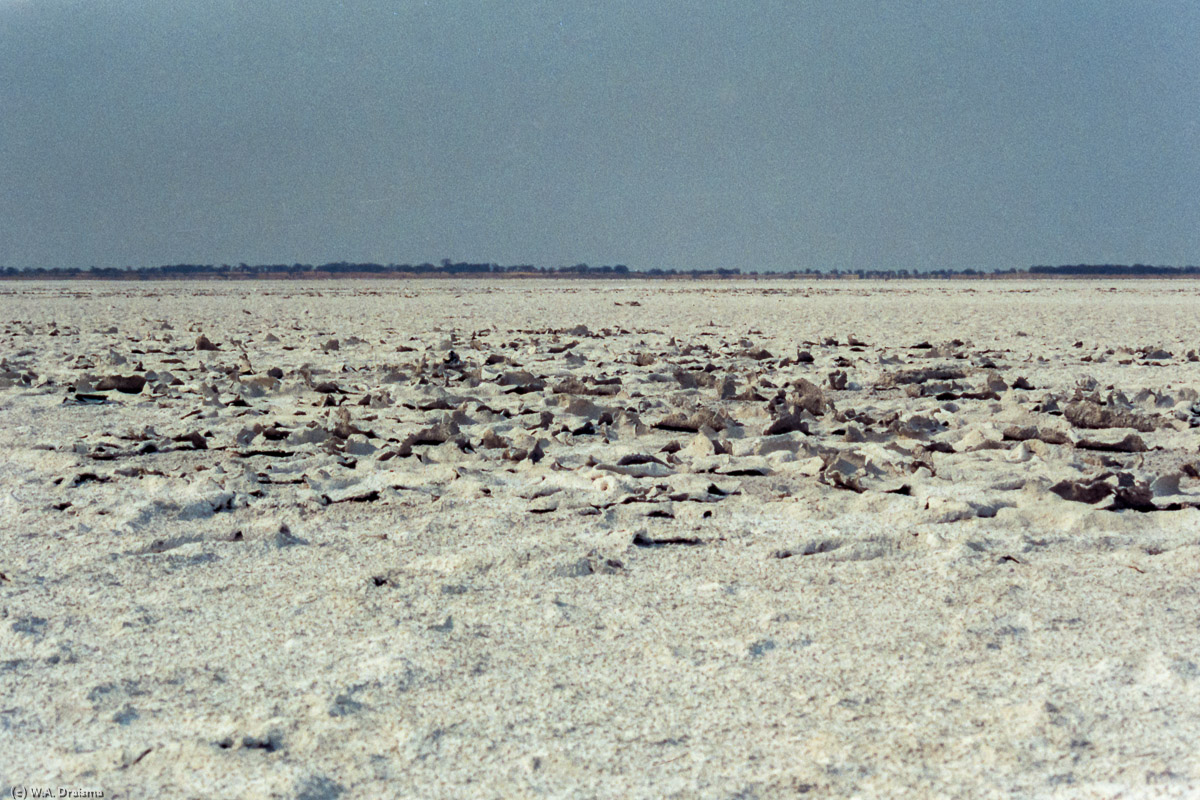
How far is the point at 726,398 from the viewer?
725cm

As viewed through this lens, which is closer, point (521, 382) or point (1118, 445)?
point (1118, 445)

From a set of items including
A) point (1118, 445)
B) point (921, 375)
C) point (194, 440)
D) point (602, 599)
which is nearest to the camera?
point (602, 599)

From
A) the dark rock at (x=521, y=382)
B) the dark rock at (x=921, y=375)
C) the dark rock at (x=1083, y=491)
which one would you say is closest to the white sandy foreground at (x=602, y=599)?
the dark rock at (x=1083, y=491)

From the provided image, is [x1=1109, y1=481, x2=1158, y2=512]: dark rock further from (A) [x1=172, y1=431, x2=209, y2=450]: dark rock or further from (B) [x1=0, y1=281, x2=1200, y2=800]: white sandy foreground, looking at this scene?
(A) [x1=172, y1=431, x2=209, y2=450]: dark rock

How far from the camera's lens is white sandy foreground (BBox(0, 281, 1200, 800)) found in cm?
204

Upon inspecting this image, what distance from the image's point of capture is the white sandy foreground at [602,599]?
204 centimetres

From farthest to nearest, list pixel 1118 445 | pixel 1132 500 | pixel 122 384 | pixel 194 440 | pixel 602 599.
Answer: pixel 122 384 → pixel 194 440 → pixel 1118 445 → pixel 1132 500 → pixel 602 599

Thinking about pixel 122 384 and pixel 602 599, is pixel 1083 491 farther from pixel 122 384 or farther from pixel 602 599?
pixel 122 384

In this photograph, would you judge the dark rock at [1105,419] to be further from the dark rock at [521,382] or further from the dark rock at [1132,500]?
the dark rock at [521,382]

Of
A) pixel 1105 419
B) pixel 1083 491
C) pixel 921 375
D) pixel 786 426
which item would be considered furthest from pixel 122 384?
pixel 1105 419

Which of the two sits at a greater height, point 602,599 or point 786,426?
point 786,426

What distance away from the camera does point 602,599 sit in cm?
299

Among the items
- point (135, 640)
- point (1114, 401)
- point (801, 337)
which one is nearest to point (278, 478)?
point (135, 640)

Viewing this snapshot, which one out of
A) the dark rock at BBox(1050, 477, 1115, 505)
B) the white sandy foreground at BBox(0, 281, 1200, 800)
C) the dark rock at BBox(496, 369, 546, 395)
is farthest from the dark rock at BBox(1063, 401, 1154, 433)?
the dark rock at BBox(496, 369, 546, 395)
